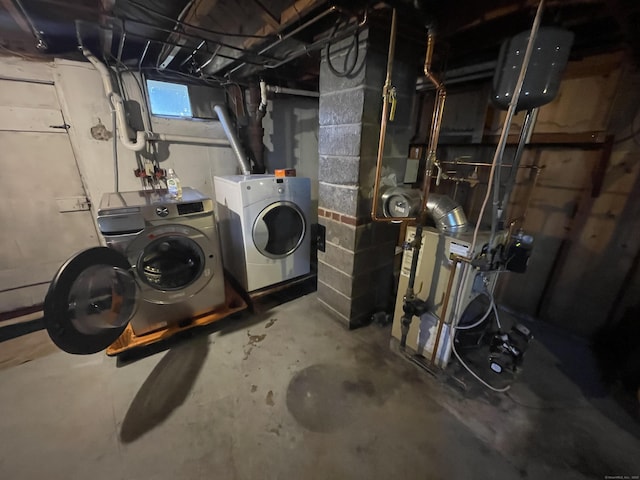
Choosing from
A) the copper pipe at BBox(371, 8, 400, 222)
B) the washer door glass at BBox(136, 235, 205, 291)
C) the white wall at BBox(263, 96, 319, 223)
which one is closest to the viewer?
the copper pipe at BBox(371, 8, 400, 222)

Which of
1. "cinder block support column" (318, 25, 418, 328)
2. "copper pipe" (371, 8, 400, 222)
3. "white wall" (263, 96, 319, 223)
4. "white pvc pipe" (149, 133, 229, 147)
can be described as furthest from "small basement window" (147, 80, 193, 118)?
"copper pipe" (371, 8, 400, 222)

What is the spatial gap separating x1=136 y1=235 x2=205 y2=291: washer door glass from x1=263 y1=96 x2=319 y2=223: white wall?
159 cm

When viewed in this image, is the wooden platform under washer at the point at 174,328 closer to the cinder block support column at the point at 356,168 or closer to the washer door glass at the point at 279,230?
the washer door glass at the point at 279,230

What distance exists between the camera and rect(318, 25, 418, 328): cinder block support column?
151 centimetres

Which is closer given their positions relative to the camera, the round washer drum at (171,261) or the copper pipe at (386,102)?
the copper pipe at (386,102)

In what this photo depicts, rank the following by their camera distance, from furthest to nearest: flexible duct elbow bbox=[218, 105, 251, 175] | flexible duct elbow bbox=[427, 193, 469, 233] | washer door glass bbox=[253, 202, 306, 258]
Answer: flexible duct elbow bbox=[218, 105, 251, 175], washer door glass bbox=[253, 202, 306, 258], flexible duct elbow bbox=[427, 193, 469, 233]

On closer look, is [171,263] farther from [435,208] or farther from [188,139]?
[435,208]

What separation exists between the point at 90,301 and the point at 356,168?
5.61 ft

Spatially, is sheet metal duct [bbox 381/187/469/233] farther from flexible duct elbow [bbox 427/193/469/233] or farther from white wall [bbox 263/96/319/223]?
white wall [bbox 263/96/319/223]

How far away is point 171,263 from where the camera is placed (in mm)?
1762

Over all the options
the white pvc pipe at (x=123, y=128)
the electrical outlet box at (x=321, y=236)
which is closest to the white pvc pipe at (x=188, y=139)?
the white pvc pipe at (x=123, y=128)

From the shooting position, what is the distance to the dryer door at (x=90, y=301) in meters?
1.15

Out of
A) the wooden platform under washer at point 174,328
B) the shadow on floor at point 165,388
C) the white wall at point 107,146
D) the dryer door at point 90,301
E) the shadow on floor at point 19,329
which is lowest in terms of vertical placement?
the shadow on floor at point 19,329

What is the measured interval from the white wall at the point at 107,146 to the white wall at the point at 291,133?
1.62ft
